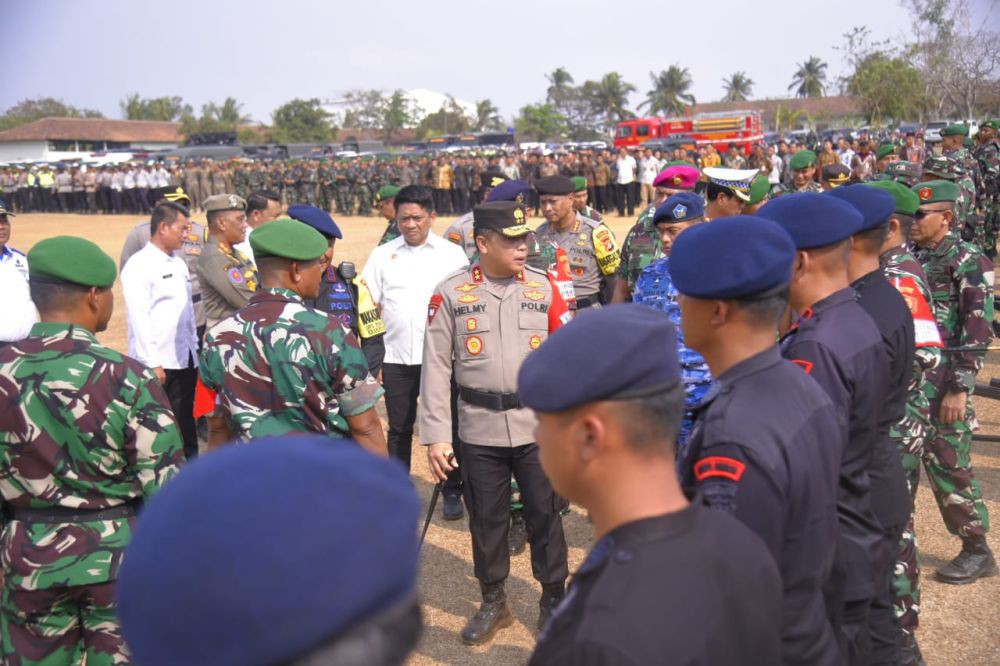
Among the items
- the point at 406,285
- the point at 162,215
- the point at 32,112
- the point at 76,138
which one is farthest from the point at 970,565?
the point at 32,112

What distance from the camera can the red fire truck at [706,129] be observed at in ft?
133

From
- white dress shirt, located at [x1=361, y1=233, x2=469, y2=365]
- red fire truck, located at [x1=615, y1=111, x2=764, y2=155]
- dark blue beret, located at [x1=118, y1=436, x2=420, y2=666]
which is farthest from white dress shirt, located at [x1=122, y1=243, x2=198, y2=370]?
red fire truck, located at [x1=615, y1=111, x2=764, y2=155]

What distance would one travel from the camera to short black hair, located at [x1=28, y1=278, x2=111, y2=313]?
302cm

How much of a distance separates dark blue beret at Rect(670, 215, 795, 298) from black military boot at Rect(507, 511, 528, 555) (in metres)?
3.46

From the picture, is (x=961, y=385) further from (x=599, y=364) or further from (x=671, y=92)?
(x=671, y=92)

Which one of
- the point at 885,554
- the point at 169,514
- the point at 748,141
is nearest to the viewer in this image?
the point at 169,514

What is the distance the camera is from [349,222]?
2802cm

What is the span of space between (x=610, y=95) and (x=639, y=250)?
92317 millimetres

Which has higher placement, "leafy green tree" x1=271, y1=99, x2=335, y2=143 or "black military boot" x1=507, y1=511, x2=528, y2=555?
"leafy green tree" x1=271, y1=99, x2=335, y2=143

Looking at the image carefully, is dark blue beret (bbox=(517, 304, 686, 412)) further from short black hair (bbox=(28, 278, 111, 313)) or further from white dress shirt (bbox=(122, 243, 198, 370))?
white dress shirt (bbox=(122, 243, 198, 370))

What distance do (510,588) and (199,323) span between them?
3.57m

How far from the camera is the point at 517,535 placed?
577 centimetres

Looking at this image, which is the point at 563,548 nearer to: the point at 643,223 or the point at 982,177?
the point at 643,223

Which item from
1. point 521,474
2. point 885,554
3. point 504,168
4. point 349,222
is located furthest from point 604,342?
point 504,168
